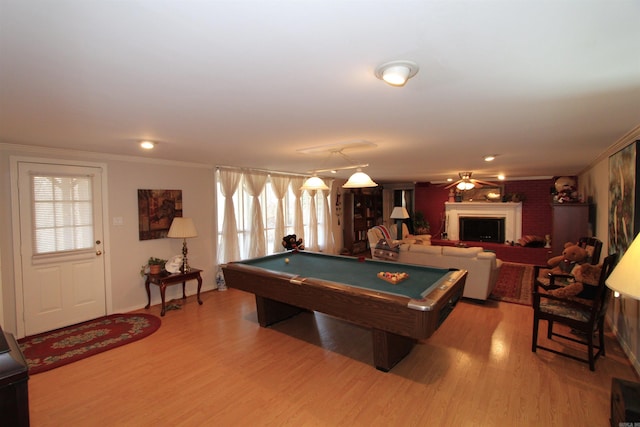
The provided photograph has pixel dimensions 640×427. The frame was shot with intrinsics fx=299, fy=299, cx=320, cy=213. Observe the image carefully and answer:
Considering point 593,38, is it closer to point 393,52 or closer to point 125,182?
point 393,52

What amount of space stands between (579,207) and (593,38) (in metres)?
4.91

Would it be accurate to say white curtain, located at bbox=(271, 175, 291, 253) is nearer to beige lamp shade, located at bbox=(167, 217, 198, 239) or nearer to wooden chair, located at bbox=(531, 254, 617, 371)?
beige lamp shade, located at bbox=(167, 217, 198, 239)

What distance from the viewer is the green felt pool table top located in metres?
2.84

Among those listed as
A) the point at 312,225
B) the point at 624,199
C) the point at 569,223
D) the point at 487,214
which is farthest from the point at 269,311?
the point at 487,214

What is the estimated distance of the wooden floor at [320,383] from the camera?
7.31 ft

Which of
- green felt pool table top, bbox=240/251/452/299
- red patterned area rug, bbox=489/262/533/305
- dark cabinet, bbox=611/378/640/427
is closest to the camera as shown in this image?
dark cabinet, bbox=611/378/640/427

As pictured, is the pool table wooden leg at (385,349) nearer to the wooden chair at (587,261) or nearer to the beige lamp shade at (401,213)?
the wooden chair at (587,261)

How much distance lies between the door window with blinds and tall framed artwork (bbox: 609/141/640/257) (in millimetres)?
6058

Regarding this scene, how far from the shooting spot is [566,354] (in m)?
2.95

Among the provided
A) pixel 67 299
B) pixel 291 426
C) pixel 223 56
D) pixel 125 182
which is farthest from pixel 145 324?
pixel 223 56

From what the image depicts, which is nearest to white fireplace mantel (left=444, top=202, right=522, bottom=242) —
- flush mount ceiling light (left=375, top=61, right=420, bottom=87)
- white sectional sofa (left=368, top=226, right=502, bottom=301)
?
white sectional sofa (left=368, top=226, right=502, bottom=301)

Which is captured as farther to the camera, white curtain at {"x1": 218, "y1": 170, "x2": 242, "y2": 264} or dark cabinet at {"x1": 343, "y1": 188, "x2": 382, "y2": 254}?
dark cabinet at {"x1": 343, "y1": 188, "x2": 382, "y2": 254}

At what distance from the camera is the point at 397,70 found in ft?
4.82

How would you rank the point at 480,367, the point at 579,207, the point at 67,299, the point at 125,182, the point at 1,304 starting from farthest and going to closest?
the point at 579,207
the point at 125,182
the point at 67,299
the point at 1,304
the point at 480,367
